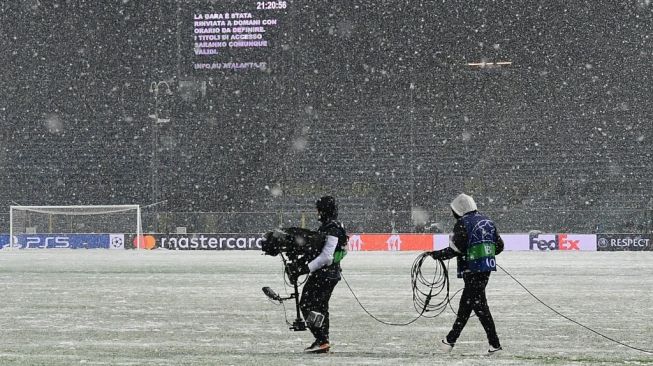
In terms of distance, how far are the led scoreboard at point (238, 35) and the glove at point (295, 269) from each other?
36.7 metres

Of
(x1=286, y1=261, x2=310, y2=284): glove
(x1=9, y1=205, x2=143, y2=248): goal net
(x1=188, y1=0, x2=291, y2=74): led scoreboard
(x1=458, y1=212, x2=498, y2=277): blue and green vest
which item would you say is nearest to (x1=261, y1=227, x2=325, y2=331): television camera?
(x1=286, y1=261, x2=310, y2=284): glove

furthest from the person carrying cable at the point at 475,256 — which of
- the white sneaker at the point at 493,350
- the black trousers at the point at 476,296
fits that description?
the white sneaker at the point at 493,350

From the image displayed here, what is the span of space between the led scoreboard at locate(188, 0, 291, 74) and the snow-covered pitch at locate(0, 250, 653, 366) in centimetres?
2224

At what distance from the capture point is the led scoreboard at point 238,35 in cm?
4572

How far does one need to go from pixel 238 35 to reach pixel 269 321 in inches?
1324

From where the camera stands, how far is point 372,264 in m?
29.4

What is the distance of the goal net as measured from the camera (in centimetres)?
4259

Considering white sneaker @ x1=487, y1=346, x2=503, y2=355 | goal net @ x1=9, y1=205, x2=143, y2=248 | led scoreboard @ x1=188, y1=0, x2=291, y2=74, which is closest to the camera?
Result: white sneaker @ x1=487, y1=346, x2=503, y2=355

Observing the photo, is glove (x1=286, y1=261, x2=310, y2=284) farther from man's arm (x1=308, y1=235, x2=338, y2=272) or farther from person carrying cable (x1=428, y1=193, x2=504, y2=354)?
person carrying cable (x1=428, y1=193, x2=504, y2=354)

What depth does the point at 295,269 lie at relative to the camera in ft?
32.2

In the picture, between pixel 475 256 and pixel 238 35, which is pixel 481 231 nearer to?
pixel 475 256

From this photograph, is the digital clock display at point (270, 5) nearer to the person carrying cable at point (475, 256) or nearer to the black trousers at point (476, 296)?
the person carrying cable at point (475, 256)

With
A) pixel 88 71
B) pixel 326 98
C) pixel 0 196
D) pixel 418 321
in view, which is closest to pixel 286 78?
pixel 326 98

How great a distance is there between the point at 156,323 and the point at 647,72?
129 ft
